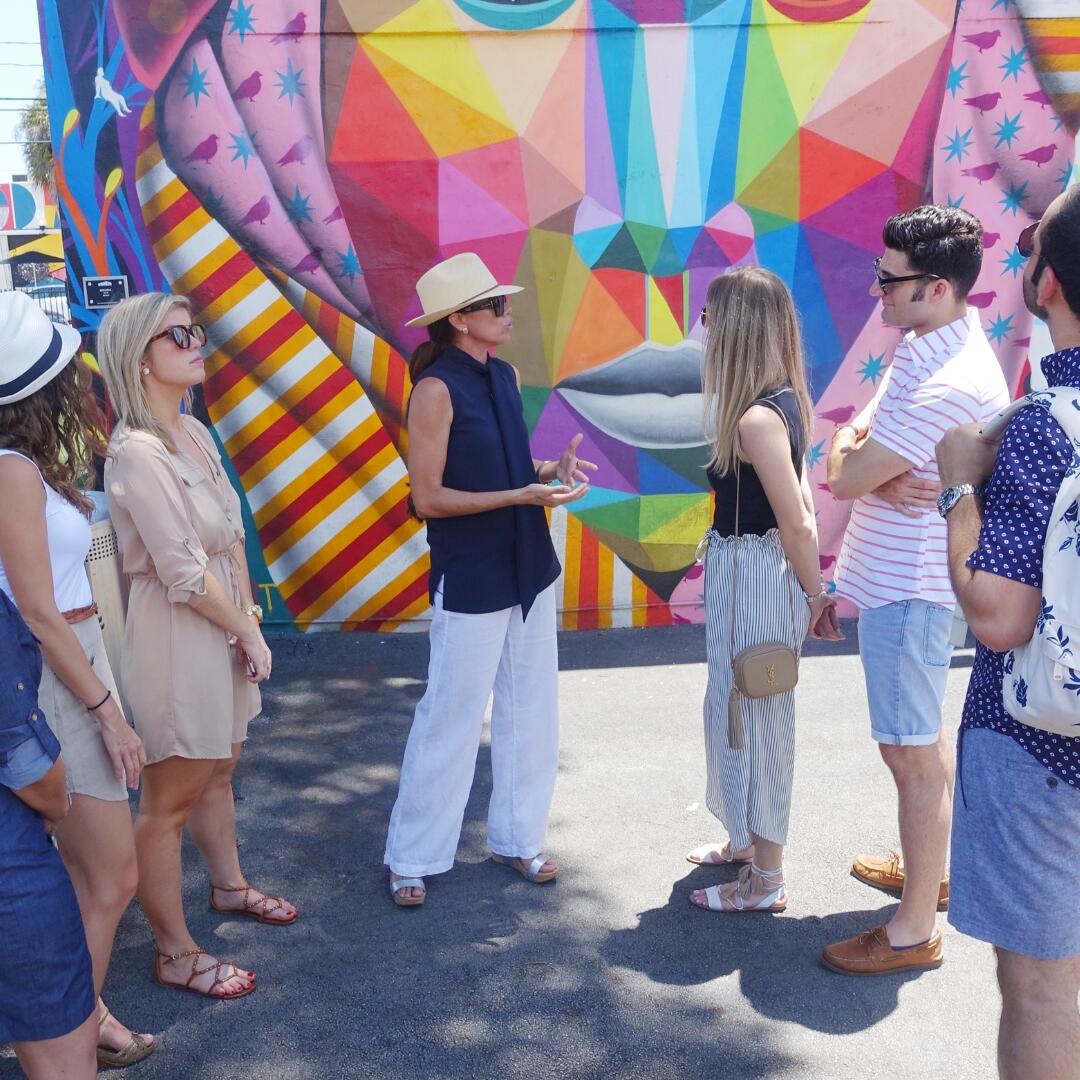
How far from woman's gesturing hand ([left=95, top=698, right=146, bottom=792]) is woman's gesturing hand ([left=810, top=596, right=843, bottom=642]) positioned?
200 cm

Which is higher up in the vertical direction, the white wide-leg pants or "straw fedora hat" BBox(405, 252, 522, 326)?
"straw fedora hat" BBox(405, 252, 522, 326)

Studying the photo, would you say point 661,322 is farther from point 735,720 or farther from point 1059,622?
point 1059,622

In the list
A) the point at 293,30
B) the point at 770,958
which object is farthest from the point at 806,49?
the point at 770,958

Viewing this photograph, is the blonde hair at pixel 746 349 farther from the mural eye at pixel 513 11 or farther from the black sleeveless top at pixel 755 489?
the mural eye at pixel 513 11

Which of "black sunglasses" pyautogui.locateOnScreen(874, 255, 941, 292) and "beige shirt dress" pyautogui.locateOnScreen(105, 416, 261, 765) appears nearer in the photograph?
"beige shirt dress" pyautogui.locateOnScreen(105, 416, 261, 765)

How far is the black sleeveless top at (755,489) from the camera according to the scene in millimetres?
3363

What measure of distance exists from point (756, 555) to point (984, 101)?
12.7ft

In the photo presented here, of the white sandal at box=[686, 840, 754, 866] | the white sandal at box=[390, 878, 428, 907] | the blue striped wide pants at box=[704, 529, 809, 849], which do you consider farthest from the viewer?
the white sandal at box=[686, 840, 754, 866]

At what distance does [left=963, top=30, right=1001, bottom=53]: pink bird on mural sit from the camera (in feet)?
19.7

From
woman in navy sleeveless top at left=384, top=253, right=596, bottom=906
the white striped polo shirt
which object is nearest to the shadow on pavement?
woman in navy sleeveless top at left=384, top=253, right=596, bottom=906

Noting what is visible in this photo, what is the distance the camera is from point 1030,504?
1.99 metres

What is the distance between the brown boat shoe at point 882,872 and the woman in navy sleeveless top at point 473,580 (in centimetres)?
102

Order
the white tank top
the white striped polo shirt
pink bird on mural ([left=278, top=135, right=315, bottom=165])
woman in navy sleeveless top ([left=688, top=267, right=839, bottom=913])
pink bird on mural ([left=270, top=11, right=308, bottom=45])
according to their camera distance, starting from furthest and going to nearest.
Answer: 1. pink bird on mural ([left=278, top=135, right=315, bottom=165])
2. pink bird on mural ([left=270, top=11, right=308, bottom=45])
3. woman in navy sleeveless top ([left=688, top=267, right=839, bottom=913])
4. the white striped polo shirt
5. the white tank top

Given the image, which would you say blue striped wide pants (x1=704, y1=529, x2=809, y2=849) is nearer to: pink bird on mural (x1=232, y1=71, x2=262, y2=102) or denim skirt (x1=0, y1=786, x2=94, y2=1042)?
denim skirt (x1=0, y1=786, x2=94, y2=1042)
